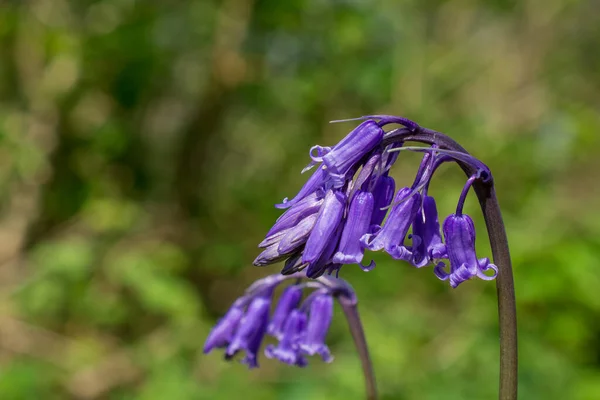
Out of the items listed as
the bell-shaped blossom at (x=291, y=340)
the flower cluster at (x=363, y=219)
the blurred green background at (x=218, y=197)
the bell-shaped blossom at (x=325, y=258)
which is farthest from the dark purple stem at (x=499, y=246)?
the blurred green background at (x=218, y=197)

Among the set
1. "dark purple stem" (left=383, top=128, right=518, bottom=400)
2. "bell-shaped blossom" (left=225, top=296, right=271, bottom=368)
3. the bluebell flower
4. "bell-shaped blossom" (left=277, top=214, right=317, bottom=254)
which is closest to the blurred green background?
"bell-shaped blossom" (left=225, top=296, right=271, bottom=368)

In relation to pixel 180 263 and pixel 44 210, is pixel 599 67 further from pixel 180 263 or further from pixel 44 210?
pixel 44 210

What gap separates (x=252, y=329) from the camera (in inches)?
87.2

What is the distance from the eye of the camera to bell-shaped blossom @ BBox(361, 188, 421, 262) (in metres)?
1.46

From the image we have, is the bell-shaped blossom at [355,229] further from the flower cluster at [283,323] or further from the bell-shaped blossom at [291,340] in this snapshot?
the bell-shaped blossom at [291,340]

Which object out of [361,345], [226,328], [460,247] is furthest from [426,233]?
[226,328]

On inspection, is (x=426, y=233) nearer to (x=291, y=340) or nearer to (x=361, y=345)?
(x=361, y=345)

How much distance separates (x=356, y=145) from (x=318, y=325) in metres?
0.92

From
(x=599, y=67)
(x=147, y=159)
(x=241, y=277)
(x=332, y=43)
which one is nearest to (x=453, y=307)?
(x=241, y=277)

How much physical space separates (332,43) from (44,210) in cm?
334

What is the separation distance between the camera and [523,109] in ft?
30.8

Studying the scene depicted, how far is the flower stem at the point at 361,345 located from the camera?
1993 mm

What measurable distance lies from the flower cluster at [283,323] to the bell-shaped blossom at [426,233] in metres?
0.58

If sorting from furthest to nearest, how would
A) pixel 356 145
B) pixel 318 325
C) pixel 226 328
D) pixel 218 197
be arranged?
pixel 218 197, pixel 226 328, pixel 318 325, pixel 356 145
